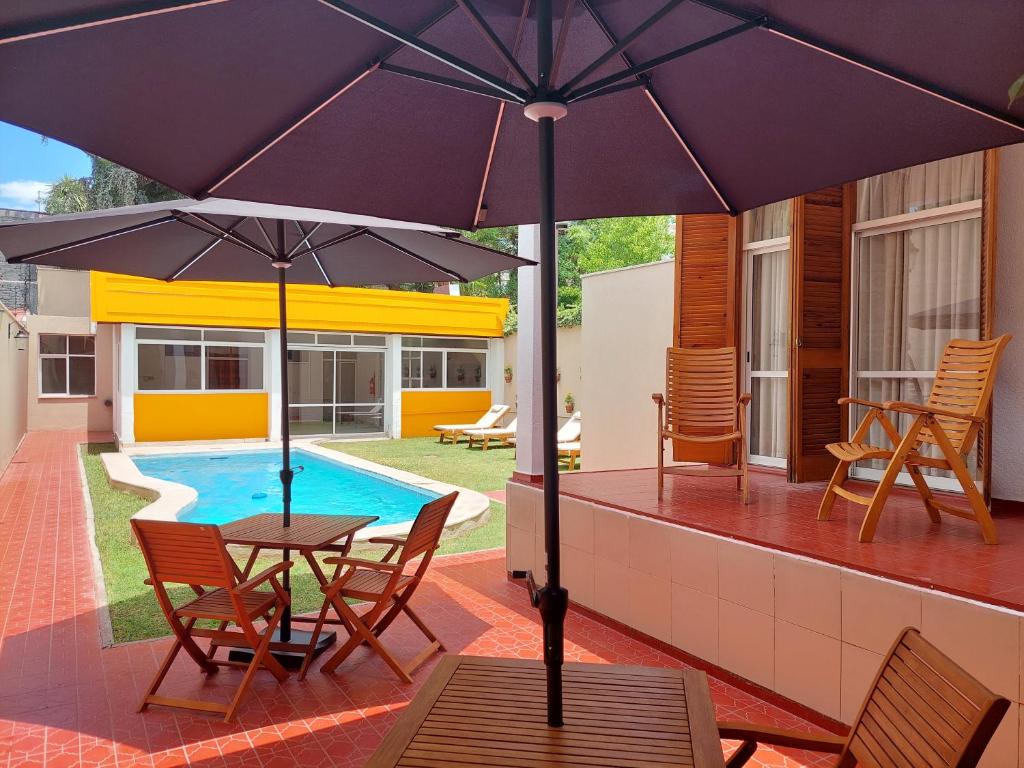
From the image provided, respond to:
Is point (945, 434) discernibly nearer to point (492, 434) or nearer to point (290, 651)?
point (290, 651)

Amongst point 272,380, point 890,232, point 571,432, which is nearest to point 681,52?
point 890,232

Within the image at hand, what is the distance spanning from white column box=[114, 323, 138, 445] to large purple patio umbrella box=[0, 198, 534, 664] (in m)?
12.6

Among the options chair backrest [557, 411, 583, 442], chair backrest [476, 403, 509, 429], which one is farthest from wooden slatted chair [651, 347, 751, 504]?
→ chair backrest [476, 403, 509, 429]

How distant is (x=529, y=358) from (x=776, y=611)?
10.5 feet

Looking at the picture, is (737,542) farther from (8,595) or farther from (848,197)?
(8,595)

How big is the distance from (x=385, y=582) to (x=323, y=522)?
56 centimetres

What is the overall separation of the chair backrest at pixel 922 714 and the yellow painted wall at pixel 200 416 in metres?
17.3

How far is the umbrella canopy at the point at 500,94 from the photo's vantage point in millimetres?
2236

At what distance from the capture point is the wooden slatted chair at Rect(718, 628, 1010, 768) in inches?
58.2

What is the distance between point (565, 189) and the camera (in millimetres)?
3574

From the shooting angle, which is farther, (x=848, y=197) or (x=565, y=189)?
(x=848, y=197)

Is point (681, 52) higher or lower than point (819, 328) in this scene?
higher

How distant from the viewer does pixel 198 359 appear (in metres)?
17.9

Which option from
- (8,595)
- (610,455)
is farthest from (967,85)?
(610,455)
